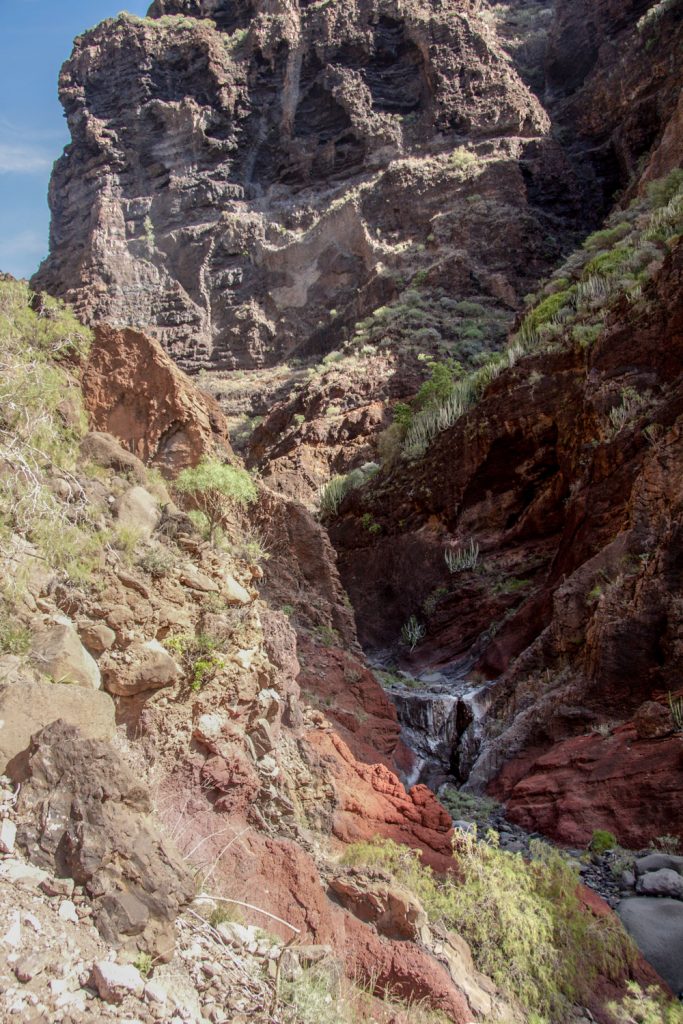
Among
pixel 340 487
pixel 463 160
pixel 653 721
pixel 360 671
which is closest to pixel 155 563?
pixel 360 671

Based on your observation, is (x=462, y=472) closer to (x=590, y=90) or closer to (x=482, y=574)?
(x=482, y=574)

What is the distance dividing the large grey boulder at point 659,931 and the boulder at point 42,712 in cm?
538

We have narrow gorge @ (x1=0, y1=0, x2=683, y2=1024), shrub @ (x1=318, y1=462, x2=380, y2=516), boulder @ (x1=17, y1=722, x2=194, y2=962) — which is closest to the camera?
boulder @ (x1=17, y1=722, x2=194, y2=962)

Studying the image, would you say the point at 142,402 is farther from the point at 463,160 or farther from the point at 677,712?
the point at 463,160

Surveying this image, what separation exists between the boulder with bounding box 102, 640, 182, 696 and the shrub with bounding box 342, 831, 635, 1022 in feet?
7.40

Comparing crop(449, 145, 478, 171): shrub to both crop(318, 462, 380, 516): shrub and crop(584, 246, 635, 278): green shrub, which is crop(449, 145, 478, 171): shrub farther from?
crop(318, 462, 380, 516): shrub

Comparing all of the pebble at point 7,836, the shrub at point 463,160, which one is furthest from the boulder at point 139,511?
the shrub at point 463,160

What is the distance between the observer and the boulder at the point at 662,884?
7.65 meters

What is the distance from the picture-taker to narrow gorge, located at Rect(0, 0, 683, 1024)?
13.1 feet

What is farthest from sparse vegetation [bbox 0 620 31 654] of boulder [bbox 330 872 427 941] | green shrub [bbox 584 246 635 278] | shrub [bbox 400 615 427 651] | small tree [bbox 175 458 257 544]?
green shrub [bbox 584 246 635 278]

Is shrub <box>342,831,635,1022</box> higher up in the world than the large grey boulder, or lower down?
higher up

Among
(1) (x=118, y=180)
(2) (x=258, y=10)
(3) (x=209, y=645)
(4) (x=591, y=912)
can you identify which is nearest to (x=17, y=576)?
(3) (x=209, y=645)

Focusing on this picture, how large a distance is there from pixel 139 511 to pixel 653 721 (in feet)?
21.8

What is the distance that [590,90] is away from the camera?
4378 cm
